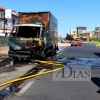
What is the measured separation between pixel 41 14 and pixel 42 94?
12.8 meters

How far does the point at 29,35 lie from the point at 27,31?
32 cm

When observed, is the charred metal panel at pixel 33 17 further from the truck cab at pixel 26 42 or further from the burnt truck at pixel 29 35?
the truck cab at pixel 26 42

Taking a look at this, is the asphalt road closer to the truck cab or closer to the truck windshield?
the truck cab

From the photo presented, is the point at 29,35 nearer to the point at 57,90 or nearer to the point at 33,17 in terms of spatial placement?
the point at 33,17

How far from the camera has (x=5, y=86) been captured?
839 cm

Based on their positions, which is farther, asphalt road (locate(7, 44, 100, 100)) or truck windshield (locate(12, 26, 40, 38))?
truck windshield (locate(12, 26, 40, 38))

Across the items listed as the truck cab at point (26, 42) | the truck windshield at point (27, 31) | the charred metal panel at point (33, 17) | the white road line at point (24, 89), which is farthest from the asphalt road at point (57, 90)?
the charred metal panel at point (33, 17)

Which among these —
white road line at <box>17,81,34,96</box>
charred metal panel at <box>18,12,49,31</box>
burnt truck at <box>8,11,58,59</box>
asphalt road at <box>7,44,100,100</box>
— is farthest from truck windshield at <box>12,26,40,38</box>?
white road line at <box>17,81,34,96</box>

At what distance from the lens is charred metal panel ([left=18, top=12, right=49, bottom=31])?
19281 mm

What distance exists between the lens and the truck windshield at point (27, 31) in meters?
17.3

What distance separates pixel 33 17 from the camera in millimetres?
19656

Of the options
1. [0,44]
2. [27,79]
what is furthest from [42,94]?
[0,44]

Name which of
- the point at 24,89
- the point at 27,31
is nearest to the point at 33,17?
the point at 27,31

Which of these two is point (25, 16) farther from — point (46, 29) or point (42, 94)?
point (42, 94)
